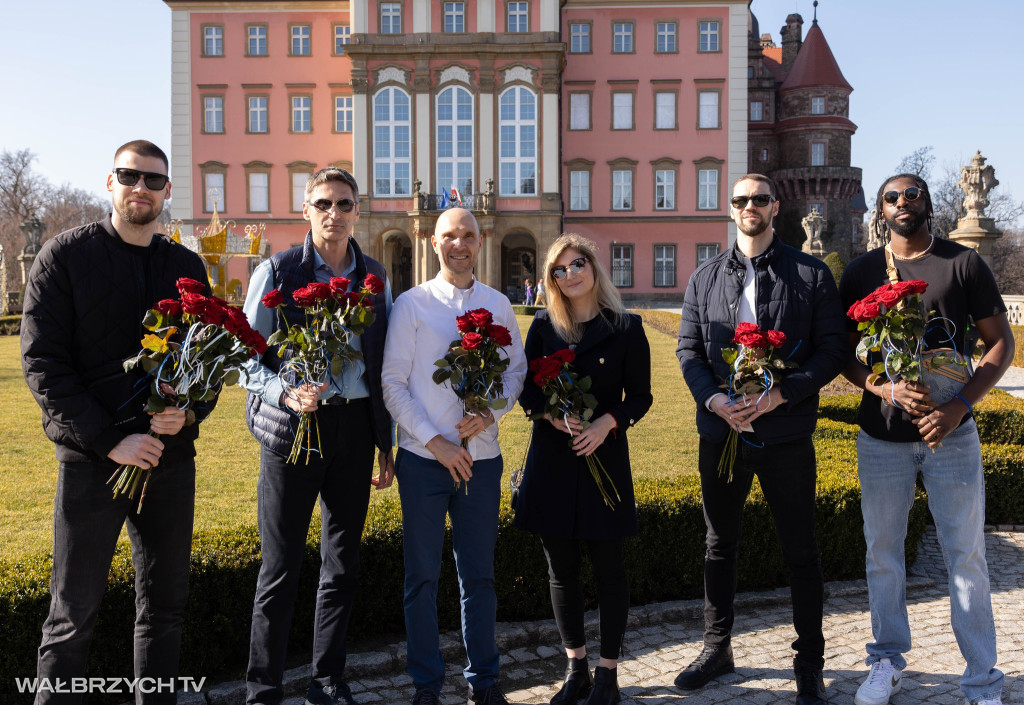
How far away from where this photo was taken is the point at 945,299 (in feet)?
11.3

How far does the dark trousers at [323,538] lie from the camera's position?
326 centimetres

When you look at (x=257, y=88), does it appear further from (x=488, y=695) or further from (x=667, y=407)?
(x=488, y=695)

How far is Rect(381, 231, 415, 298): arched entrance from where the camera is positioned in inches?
1491

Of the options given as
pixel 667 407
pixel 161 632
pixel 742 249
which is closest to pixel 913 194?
pixel 742 249

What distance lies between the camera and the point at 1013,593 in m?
4.90

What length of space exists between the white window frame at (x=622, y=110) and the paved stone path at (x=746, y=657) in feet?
115

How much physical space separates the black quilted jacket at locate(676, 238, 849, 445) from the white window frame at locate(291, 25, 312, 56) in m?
37.6

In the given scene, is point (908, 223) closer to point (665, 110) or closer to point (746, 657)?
point (746, 657)

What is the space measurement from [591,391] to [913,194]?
5.28 ft

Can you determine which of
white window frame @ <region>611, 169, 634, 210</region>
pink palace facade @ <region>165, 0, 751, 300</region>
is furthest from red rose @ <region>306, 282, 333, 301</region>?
white window frame @ <region>611, 169, 634, 210</region>

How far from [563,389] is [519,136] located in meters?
33.0

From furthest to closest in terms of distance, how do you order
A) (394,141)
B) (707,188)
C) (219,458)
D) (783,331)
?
1. (707,188)
2. (394,141)
3. (219,458)
4. (783,331)

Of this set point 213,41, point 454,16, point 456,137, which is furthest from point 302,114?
point 454,16

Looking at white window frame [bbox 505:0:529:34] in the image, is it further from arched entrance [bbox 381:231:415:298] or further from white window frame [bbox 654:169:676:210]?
arched entrance [bbox 381:231:415:298]
